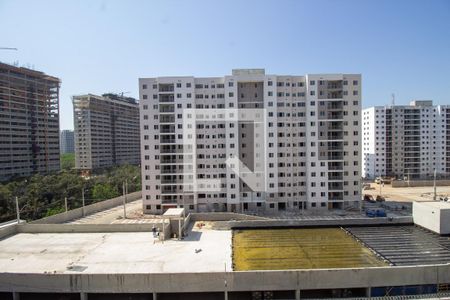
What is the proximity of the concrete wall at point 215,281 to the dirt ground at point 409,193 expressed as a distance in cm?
3278

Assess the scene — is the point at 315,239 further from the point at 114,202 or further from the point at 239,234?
the point at 114,202

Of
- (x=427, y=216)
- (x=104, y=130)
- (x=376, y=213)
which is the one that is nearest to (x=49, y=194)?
(x=104, y=130)

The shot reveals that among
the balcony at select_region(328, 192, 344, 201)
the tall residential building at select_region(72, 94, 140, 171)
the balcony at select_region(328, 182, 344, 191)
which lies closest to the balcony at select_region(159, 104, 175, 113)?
the balcony at select_region(328, 182, 344, 191)

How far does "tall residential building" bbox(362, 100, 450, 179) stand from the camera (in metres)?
70.6

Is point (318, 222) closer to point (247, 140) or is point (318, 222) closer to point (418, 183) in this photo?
point (247, 140)

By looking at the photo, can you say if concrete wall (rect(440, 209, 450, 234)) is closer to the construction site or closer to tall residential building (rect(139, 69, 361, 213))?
the construction site

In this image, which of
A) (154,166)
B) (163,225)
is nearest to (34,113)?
(154,166)

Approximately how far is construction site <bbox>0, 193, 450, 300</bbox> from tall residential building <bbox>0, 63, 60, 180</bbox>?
4095 centimetres

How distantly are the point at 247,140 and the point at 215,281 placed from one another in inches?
962

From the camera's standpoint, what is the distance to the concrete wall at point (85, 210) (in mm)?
34950

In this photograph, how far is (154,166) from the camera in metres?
41.2

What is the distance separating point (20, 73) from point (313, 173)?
67738mm

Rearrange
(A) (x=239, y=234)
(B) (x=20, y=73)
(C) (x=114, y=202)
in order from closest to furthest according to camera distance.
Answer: (A) (x=239, y=234) < (C) (x=114, y=202) < (B) (x=20, y=73)

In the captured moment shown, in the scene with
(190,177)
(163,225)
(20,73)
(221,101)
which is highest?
(20,73)
